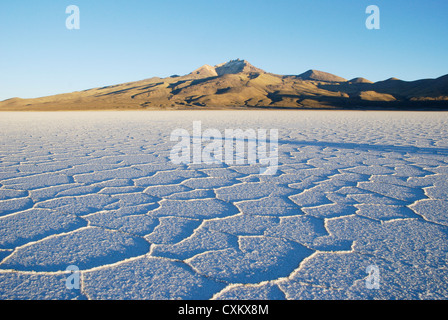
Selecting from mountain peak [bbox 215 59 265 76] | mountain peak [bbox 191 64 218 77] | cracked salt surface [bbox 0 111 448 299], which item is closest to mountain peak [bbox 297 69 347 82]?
mountain peak [bbox 215 59 265 76]

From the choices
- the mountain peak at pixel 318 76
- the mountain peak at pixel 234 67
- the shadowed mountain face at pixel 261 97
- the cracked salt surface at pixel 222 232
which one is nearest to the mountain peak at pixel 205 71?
the mountain peak at pixel 234 67

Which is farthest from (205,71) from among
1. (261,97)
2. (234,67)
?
(261,97)

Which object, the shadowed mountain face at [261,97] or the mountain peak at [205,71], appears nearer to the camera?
the shadowed mountain face at [261,97]

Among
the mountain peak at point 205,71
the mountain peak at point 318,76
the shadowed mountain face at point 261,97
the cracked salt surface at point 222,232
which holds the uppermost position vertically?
the mountain peak at point 205,71

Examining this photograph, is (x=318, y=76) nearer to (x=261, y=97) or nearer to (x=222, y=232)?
(x=261, y=97)

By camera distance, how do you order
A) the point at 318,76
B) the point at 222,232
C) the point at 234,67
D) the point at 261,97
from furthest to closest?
1. the point at 234,67
2. the point at 318,76
3. the point at 261,97
4. the point at 222,232

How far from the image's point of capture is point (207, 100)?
39.8 m

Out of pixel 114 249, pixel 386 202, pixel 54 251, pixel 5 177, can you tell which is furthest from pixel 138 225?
pixel 5 177

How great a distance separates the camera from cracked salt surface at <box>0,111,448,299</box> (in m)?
1.06

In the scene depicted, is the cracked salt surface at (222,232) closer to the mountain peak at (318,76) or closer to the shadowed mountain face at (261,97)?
the shadowed mountain face at (261,97)

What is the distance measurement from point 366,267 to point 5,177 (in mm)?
2801

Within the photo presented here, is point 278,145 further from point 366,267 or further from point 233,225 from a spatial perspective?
point 366,267

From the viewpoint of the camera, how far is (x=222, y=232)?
4.93 ft

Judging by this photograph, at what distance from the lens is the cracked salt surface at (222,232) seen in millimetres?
1062
